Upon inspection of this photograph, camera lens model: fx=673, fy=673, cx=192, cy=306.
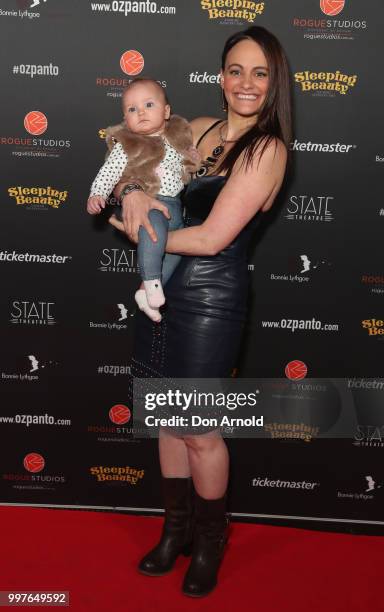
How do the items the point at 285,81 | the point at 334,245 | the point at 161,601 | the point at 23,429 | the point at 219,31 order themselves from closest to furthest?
the point at 285,81 < the point at 161,601 < the point at 219,31 < the point at 334,245 < the point at 23,429

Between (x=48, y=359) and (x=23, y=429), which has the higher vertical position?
(x=48, y=359)

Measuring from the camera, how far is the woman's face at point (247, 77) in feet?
7.77

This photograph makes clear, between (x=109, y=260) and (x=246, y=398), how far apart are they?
909 millimetres

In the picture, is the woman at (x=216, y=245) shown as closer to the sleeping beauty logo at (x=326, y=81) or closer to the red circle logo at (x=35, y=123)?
the sleeping beauty logo at (x=326, y=81)

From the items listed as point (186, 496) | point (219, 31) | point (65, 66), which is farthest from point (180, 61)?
point (186, 496)

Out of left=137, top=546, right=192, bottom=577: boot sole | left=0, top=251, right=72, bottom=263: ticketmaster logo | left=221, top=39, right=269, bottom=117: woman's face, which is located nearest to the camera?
left=221, top=39, right=269, bottom=117: woman's face

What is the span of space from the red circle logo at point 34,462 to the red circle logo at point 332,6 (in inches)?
95.3

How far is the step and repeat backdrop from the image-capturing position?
2848 mm

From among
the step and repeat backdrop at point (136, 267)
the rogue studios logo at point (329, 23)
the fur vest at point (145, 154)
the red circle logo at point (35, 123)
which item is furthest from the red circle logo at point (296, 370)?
the red circle logo at point (35, 123)

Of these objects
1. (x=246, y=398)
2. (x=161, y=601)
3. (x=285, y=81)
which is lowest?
(x=161, y=601)

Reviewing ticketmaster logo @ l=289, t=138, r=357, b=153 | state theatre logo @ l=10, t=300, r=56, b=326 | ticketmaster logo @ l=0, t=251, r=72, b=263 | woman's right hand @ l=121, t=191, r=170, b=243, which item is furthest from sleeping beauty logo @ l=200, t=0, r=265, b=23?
state theatre logo @ l=10, t=300, r=56, b=326

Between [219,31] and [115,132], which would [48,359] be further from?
[219,31]

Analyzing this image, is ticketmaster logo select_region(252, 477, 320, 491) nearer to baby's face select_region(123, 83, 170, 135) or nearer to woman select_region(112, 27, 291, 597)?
woman select_region(112, 27, 291, 597)

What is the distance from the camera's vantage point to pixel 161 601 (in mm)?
2580
